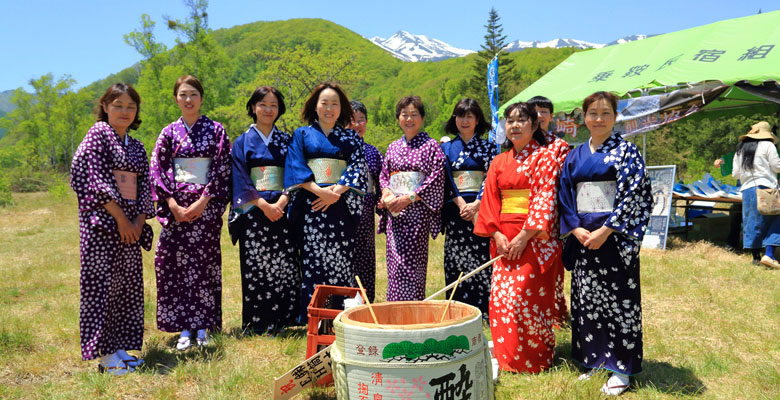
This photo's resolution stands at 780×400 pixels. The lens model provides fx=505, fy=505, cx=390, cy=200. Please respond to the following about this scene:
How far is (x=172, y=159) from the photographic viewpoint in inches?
146

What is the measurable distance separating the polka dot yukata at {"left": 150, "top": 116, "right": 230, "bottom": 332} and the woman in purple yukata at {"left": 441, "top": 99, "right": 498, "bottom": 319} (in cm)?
186

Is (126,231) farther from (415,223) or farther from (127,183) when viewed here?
(415,223)

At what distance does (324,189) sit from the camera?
3.79 m

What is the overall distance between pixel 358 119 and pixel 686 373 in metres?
3.34

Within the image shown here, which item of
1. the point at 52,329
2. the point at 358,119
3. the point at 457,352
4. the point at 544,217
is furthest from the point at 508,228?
the point at 52,329

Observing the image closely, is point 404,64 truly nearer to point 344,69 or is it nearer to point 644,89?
point 344,69

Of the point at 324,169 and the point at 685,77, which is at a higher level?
the point at 685,77

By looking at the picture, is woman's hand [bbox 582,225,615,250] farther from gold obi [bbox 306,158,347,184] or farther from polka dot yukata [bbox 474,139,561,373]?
gold obi [bbox 306,158,347,184]

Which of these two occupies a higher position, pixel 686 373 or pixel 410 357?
pixel 410 357

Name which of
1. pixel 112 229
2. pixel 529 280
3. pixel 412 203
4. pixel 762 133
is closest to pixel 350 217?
pixel 412 203

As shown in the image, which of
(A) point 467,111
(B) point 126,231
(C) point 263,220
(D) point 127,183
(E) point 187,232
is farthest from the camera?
(A) point 467,111

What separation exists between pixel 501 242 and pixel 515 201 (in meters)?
0.28

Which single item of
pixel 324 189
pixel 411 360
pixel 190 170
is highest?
pixel 190 170

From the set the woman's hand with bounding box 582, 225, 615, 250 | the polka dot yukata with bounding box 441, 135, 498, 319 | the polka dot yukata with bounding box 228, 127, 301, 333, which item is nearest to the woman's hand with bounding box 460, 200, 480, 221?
the polka dot yukata with bounding box 441, 135, 498, 319
